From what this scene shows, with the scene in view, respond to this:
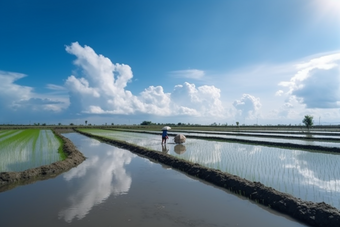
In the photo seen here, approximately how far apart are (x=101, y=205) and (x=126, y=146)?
1179 centimetres

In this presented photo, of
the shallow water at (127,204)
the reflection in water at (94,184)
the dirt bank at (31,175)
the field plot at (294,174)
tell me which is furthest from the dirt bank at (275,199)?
the dirt bank at (31,175)

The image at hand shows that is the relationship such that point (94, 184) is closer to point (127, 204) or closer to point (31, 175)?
point (127, 204)

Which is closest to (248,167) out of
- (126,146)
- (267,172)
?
(267,172)

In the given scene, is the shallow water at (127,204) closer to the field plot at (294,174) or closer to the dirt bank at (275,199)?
the dirt bank at (275,199)

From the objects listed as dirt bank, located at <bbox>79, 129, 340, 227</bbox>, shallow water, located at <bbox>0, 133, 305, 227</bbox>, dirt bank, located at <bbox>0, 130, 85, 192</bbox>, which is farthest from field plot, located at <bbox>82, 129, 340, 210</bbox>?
dirt bank, located at <bbox>0, 130, 85, 192</bbox>

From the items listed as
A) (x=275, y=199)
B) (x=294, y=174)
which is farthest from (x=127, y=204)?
(x=294, y=174)

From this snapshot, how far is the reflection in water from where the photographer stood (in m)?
5.27

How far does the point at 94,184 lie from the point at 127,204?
2212 mm

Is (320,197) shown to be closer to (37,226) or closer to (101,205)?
(101,205)

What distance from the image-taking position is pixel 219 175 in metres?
7.62

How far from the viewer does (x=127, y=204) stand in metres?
5.57

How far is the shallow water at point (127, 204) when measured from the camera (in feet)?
15.4

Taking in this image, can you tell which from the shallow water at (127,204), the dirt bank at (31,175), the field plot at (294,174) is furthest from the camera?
the dirt bank at (31,175)

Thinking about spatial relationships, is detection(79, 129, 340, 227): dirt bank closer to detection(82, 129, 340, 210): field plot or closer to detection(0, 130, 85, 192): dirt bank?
detection(82, 129, 340, 210): field plot
